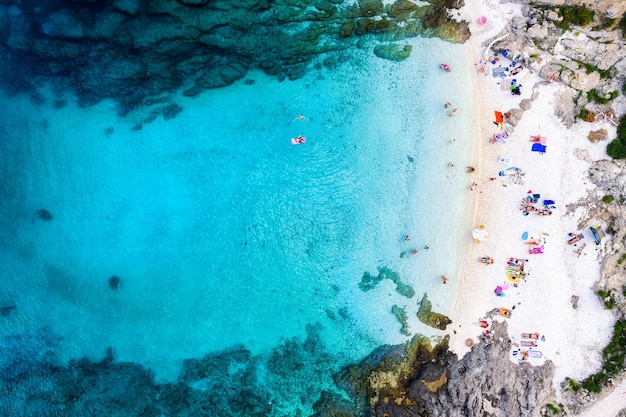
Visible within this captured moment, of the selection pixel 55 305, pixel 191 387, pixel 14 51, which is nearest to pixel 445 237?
pixel 191 387

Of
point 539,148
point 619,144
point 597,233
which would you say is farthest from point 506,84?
point 597,233

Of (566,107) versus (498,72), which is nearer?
(566,107)

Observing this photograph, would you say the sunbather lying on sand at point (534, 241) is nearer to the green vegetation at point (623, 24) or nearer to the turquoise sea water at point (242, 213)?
the turquoise sea water at point (242, 213)

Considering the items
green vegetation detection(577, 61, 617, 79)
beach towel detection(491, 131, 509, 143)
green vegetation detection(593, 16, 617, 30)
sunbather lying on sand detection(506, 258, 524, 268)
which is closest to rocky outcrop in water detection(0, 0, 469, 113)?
beach towel detection(491, 131, 509, 143)

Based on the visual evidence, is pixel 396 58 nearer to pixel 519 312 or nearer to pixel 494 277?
pixel 494 277

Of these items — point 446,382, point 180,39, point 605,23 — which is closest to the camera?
point 180,39

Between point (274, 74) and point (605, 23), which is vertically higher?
point (274, 74)

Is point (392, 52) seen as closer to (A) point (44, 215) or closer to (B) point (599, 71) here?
(B) point (599, 71)
